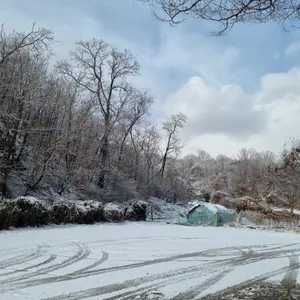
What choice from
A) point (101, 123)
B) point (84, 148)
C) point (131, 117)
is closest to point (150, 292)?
point (84, 148)

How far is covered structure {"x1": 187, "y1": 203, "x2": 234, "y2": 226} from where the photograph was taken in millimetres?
27750

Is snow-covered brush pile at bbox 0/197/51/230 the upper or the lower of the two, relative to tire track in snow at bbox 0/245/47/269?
upper

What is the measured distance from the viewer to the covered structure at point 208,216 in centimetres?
2775

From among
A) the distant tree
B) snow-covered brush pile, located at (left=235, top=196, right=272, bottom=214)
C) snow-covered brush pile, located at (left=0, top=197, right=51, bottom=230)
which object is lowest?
snow-covered brush pile, located at (left=0, top=197, right=51, bottom=230)

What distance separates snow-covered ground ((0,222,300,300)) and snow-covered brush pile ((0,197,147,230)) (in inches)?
121

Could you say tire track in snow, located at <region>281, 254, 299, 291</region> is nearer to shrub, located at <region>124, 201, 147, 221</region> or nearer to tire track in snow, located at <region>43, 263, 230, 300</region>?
tire track in snow, located at <region>43, 263, 230, 300</region>

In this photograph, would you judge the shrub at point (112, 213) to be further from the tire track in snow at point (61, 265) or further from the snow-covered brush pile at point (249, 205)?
the snow-covered brush pile at point (249, 205)

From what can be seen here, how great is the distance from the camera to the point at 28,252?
30.7 feet

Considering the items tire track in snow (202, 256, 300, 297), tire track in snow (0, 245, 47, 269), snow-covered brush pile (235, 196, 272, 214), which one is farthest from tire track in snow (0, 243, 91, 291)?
snow-covered brush pile (235, 196, 272, 214)

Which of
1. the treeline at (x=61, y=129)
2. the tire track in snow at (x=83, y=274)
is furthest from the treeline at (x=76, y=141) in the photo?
the tire track in snow at (x=83, y=274)

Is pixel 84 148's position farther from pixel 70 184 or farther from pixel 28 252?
pixel 28 252

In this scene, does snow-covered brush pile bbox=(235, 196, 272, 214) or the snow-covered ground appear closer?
the snow-covered ground

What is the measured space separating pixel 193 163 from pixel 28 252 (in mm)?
89595

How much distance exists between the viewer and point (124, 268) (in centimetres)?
779
